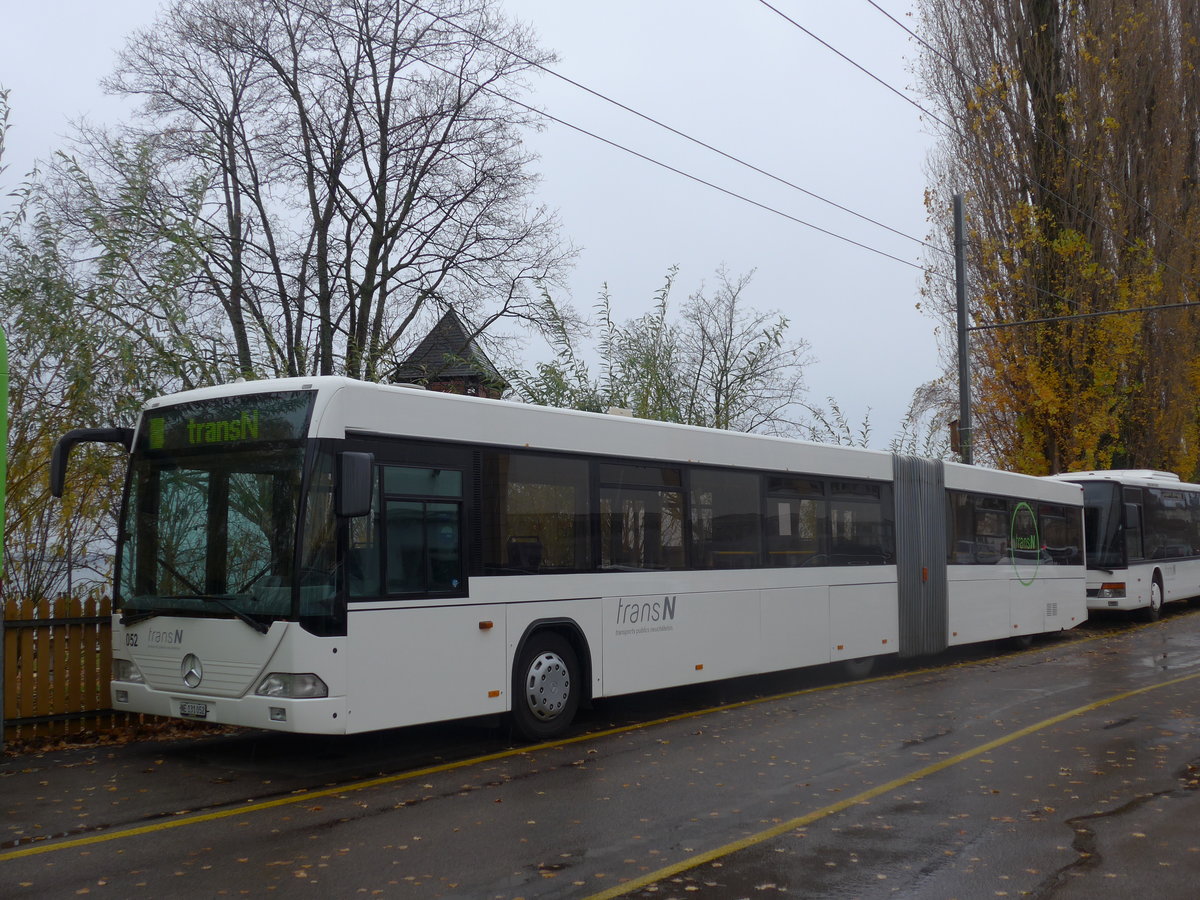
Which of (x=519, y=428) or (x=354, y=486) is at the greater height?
(x=519, y=428)

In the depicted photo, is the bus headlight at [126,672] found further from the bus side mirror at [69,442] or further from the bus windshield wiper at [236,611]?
the bus side mirror at [69,442]

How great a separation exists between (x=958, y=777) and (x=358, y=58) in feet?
66.6

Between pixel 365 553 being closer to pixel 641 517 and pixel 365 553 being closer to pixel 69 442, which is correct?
pixel 69 442

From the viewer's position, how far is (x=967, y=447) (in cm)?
2414

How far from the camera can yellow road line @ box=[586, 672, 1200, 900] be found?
6.12 meters

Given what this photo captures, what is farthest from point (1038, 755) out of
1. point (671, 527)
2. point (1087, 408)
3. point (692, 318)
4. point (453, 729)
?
point (692, 318)

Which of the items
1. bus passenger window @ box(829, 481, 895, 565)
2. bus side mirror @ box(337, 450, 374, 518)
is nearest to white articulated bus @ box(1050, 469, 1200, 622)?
bus passenger window @ box(829, 481, 895, 565)

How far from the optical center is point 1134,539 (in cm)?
2489

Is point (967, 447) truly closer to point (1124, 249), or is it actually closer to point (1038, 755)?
point (1124, 249)

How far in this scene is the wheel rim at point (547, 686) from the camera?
1067 cm

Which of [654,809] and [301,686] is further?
[301,686]

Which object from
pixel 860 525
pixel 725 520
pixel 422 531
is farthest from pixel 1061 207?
pixel 422 531

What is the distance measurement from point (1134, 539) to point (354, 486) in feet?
68.1

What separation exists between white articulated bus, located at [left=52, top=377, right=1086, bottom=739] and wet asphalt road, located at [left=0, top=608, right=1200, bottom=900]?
633mm
